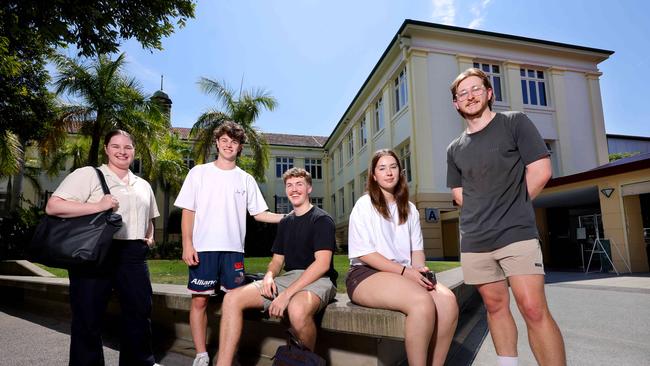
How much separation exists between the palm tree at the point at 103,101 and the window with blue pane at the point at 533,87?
1686cm

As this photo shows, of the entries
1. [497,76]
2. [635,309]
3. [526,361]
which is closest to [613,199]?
[635,309]

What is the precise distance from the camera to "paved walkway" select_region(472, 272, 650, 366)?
3346 millimetres

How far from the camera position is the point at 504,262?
7.57 ft

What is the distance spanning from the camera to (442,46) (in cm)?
1734

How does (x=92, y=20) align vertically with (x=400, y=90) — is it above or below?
below

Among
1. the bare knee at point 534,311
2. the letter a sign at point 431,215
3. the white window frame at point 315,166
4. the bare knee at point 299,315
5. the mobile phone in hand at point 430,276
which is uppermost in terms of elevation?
the white window frame at point 315,166

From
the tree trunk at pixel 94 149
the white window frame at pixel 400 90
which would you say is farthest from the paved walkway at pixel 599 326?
the tree trunk at pixel 94 149

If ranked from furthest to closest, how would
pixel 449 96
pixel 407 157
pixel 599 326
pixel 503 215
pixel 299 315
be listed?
pixel 407 157
pixel 449 96
pixel 599 326
pixel 299 315
pixel 503 215

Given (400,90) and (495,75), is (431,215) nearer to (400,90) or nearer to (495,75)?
(400,90)

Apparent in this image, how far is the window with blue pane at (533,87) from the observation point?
18.5 metres

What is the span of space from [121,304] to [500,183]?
2722 mm

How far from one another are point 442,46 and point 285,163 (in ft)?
67.2

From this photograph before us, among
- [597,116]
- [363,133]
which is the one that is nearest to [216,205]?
[597,116]

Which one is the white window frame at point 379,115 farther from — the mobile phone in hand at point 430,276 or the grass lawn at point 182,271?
the mobile phone in hand at point 430,276
